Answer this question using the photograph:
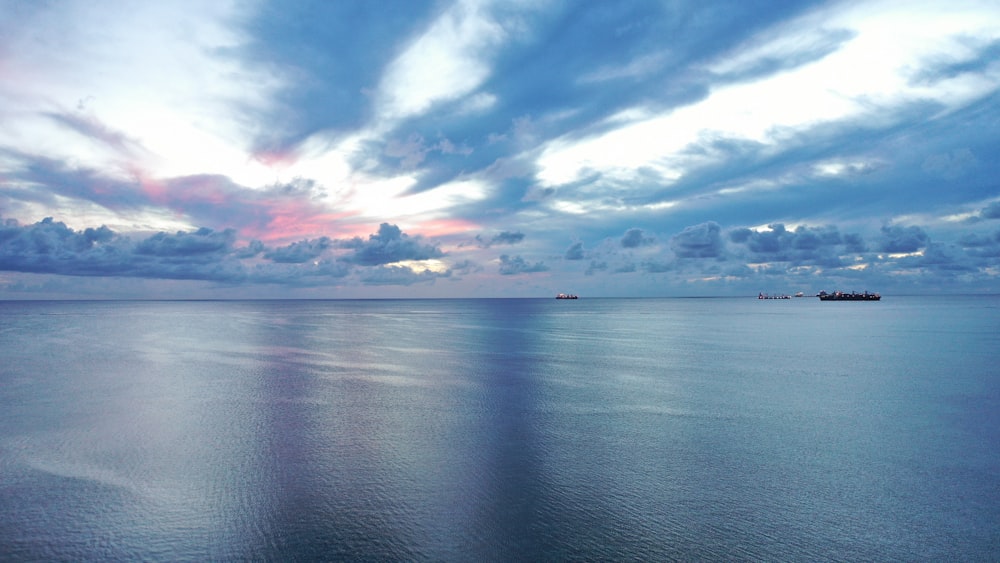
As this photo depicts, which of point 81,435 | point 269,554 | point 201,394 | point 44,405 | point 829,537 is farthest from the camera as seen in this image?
point 201,394

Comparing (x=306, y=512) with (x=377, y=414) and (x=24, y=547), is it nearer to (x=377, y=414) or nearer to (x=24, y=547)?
(x=24, y=547)

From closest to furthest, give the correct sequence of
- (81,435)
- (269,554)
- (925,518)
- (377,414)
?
(269,554)
(925,518)
(81,435)
(377,414)

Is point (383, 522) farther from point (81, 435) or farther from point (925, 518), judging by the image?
point (81, 435)

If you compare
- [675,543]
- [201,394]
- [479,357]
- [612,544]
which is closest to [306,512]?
[612,544]

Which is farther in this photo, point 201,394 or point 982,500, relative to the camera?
point 201,394

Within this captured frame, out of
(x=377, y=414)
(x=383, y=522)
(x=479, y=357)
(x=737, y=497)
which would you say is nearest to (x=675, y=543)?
(x=737, y=497)

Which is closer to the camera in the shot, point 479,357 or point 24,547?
point 24,547
